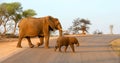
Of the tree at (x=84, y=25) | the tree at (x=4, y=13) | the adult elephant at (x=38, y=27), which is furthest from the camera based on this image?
the tree at (x=84, y=25)

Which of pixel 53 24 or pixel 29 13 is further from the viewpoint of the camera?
pixel 29 13

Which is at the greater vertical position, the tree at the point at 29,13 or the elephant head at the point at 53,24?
the tree at the point at 29,13

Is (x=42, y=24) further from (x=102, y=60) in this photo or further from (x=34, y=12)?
(x=34, y=12)

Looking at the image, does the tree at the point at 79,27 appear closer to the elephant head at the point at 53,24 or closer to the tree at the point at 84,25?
the tree at the point at 84,25

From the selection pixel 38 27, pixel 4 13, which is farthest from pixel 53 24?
pixel 4 13

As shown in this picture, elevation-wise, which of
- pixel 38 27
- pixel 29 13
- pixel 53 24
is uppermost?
pixel 29 13

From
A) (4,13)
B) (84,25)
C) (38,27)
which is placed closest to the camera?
(38,27)

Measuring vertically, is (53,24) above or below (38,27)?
above

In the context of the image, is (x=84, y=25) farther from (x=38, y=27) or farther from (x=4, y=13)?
(x=38, y=27)

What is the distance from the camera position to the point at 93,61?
55.6 feet

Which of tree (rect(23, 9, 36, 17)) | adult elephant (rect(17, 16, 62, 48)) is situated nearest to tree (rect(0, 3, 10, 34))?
tree (rect(23, 9, 36, 17))

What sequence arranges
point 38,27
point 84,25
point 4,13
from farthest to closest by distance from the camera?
point 84,25 < point 4,13 < point 38,27

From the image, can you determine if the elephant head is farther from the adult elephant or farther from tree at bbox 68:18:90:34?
tree at bbox 68:18:90:34

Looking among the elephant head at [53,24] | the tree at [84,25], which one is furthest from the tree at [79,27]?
the elephant head at [53,24]
